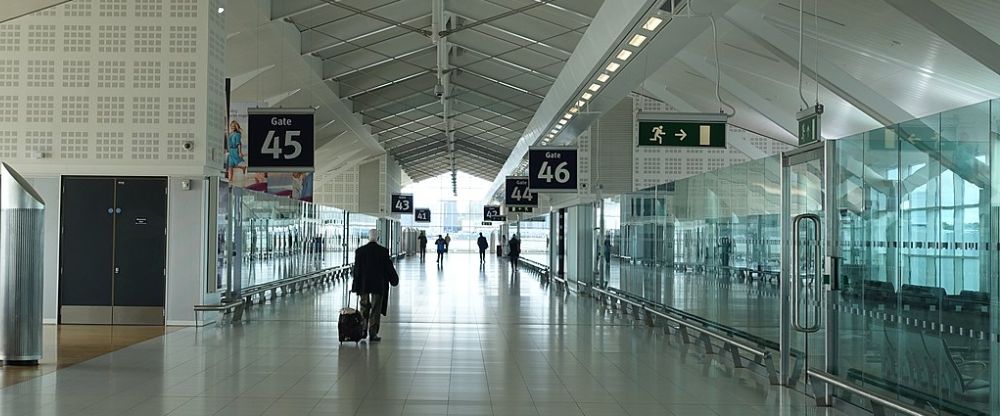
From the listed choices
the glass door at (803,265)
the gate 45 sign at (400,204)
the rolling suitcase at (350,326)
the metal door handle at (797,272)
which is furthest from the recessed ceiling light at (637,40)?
the gate 45 sign at (400,204)

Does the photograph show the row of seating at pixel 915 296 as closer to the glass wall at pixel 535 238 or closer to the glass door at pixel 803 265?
the glass door at pixel 803 265

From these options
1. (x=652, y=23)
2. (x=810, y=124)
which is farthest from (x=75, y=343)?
(x=810, y=124)

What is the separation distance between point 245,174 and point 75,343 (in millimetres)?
11421

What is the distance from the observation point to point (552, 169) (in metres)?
19.3

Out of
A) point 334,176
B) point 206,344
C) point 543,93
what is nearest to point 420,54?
point 543,93

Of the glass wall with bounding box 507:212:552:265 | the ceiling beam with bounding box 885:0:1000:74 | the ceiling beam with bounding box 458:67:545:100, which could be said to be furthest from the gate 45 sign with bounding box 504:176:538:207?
the ceiling beam with bounding box 885:0:1000:74

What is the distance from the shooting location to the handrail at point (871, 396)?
5895 mm

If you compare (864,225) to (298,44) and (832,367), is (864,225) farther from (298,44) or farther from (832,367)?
(298,44)

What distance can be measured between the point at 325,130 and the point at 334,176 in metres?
15.0

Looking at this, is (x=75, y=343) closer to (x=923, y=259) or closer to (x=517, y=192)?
(x=923, y=259)

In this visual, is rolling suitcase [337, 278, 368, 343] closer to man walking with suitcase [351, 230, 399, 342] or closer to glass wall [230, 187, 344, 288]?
man walking with suitcase [351, 230, 399, 342]

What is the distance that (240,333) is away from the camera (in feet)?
40.7

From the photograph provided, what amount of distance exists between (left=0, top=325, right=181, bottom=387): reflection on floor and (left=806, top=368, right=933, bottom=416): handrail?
7133 millimetres

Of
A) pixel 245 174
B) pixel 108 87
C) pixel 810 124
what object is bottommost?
pixel 810 124
